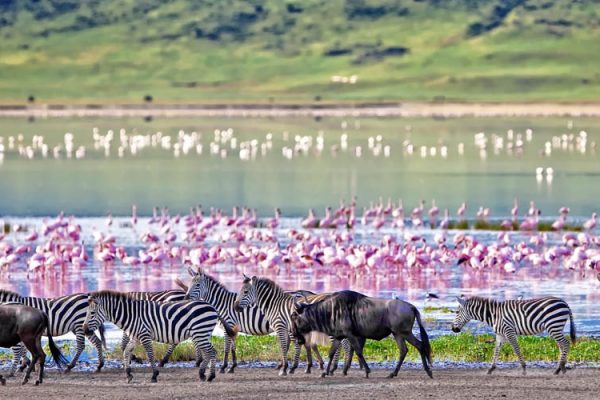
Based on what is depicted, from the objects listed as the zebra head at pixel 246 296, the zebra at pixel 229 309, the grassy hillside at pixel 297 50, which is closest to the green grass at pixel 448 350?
the zebra at pixel 229 309

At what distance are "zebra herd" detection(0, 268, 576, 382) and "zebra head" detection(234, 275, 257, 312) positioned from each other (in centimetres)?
1

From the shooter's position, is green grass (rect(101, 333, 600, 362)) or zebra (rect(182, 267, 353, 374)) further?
green grass (rect(101, 333, 600, 362))

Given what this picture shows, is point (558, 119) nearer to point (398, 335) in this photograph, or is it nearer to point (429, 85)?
point (429, 85)

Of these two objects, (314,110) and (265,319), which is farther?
(314,110)

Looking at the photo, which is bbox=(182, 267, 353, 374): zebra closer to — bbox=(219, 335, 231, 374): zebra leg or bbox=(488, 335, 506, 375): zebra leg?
bbox=(219, 335, 231, 374): zebra leg

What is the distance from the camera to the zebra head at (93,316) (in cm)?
1546

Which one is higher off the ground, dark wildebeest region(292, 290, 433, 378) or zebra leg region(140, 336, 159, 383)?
dark wildebeest region(292, 290, 433, 378)

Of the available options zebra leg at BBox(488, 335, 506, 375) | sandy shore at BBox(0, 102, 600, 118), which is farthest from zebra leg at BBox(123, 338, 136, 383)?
sandy shore at BBox(0, 102, 600, 118)

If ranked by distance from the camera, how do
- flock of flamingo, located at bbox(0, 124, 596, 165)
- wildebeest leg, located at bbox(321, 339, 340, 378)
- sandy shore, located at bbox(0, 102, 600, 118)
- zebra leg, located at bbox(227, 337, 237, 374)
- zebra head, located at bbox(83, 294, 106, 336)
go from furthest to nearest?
sandy shore, located at bbox(0, 102, 600, 118), flock of flamingo, located at bbox(0, 124, 596, 165), zebra leg, located at bbox(227, 337, 237, 374), wildebeest leg, located at bbox(321, 339, 340, 378), zebra head, located at bbox(83, 294, 106, 336)

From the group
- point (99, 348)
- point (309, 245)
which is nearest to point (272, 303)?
point (99, 348)

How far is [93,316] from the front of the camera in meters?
15.5

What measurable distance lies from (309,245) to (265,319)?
1124 centimetres

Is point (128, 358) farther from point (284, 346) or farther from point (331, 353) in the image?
point (331, 353)

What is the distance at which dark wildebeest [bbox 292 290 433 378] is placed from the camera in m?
15.5
